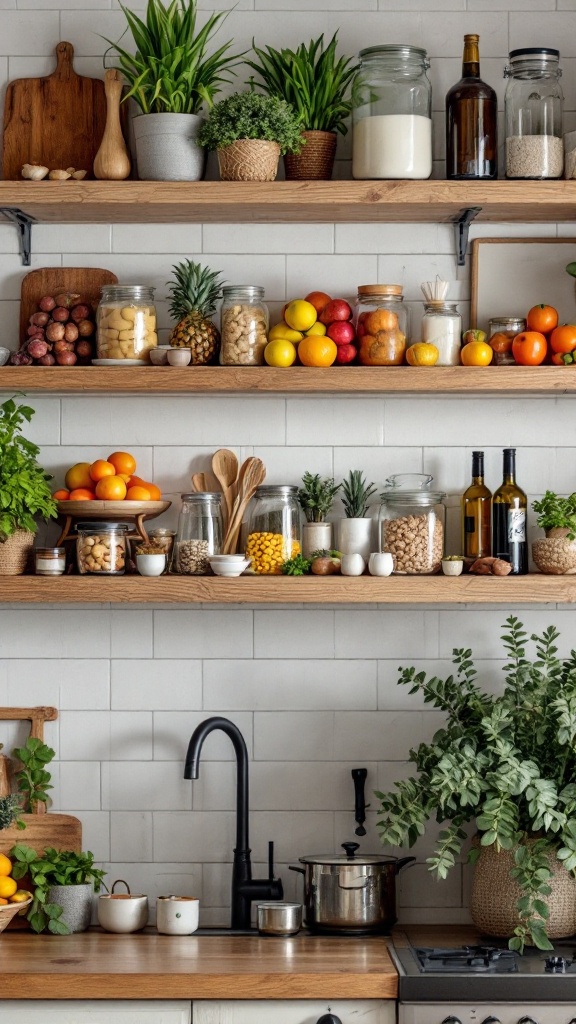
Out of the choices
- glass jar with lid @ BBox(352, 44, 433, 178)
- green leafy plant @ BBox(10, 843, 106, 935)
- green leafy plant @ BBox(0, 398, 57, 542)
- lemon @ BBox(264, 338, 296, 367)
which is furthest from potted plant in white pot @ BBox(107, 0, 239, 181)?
green leafy plant @ BBox(10, 843, 106, 935)

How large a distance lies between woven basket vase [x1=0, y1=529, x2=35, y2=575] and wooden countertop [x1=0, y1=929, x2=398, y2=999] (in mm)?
843

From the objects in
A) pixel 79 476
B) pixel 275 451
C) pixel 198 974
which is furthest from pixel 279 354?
pixel 198 974

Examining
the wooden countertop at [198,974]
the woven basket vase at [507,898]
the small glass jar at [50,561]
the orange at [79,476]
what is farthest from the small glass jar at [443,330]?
the wooden countertop at [198,974]

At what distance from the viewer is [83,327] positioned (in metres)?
2.82

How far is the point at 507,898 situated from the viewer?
8.39 feet

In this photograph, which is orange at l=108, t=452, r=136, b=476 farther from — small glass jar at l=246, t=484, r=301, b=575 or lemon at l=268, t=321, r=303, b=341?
lemon at l=268, t=321, r=303, b=341

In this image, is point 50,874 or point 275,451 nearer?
point 50,874

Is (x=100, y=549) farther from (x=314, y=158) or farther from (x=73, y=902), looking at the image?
(x=314, y=158)

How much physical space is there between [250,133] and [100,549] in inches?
39.8

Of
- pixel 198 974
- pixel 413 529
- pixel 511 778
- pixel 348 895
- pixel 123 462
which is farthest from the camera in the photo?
pixel 123 462

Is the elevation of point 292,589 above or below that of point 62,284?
below

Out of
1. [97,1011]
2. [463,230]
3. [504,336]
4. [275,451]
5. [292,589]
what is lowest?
[97,1011]

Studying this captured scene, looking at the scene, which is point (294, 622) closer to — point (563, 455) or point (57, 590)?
point (57, 590)

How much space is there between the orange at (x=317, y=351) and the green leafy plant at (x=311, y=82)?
1.71 feet
